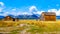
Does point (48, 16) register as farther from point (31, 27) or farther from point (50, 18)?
point (31, 27)

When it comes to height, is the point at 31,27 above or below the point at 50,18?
below

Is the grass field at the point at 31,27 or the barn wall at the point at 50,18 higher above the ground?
the barn wall at the point at 50,18

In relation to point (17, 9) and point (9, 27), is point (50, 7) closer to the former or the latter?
point (17, 9)

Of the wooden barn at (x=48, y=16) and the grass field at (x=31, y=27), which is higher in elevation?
Answer: the wooden barn at (x=48, y=16)

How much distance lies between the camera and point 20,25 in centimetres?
285

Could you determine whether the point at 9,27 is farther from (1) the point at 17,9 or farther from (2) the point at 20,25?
(1) the point at 17,9

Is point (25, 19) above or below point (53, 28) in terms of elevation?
above

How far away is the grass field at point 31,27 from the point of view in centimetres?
280

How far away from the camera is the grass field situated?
2.80 meters

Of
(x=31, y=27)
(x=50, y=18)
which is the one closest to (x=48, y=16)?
(x=50, y=18)

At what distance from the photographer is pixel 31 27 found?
283cm

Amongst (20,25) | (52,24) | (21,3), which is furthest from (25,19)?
(52,24)

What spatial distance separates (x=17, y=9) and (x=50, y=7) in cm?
68

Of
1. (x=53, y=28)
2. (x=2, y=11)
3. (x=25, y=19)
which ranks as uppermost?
(x=2, y=11)
